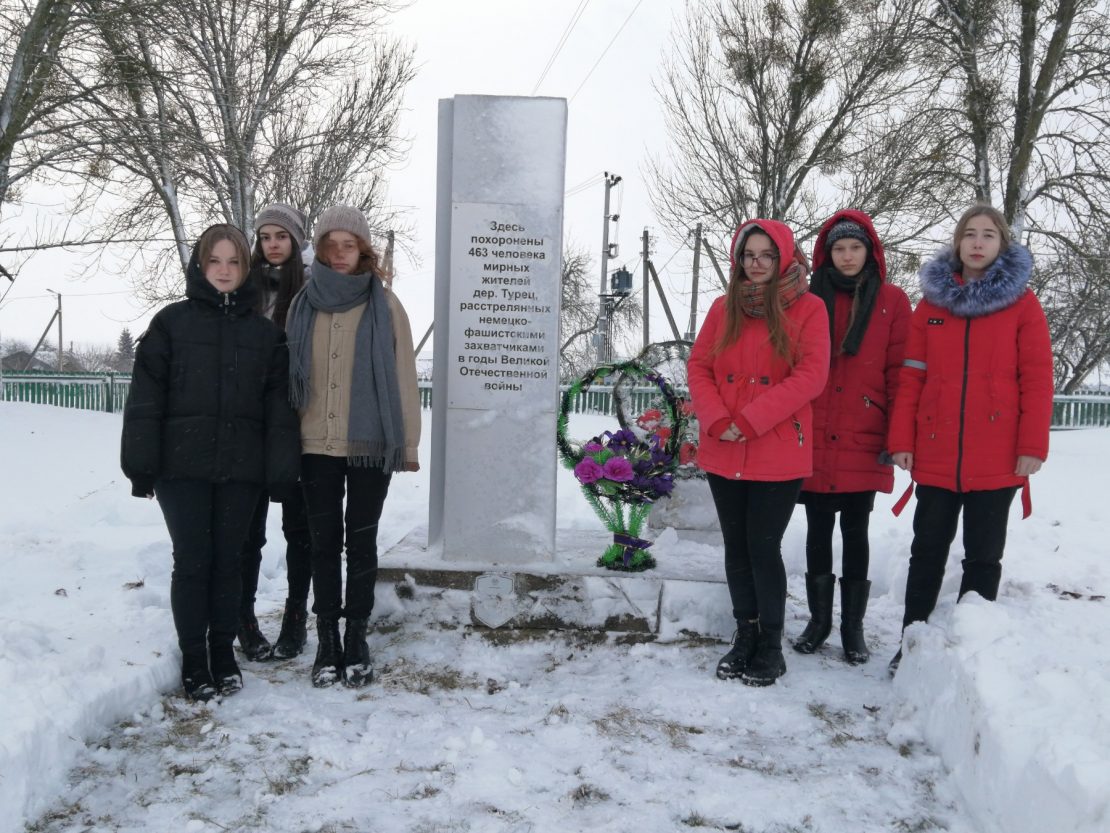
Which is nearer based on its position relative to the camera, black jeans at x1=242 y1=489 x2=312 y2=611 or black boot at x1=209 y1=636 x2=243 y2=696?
black boot at x1=209 y1=636 x2=243 y2=696

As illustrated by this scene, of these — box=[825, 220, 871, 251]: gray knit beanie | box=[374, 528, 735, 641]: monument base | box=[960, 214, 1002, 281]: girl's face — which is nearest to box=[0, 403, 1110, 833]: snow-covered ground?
box=[374, 528, 735, 641]: monument base

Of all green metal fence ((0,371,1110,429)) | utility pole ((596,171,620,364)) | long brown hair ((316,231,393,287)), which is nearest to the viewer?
long brown hair ((316,231,393,287))

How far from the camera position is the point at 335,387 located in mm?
3215

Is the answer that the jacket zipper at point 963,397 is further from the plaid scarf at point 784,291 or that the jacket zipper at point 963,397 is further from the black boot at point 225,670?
the black boot at point 225,670

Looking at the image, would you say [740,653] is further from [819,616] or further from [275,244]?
[275,244]

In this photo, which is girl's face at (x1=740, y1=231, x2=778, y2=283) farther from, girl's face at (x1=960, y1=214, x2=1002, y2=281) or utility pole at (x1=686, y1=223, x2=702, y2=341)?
utility pole at (x1=686, y1=223, x2=702, y2=341)

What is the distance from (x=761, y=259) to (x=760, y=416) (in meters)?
0.65

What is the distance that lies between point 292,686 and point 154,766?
69 centimetres

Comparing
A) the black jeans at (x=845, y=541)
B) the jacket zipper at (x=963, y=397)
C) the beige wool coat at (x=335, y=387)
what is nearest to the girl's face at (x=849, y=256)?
the jacket zipper at (x=963, y=397)

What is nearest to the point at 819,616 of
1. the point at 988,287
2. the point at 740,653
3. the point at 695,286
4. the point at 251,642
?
the point at 740,653

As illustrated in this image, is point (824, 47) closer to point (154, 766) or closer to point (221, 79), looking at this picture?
point (221, 79)

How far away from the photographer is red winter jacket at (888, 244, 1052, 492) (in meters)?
3.04

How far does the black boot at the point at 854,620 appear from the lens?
353 cm

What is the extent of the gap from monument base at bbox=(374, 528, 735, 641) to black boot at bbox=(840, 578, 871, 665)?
0.49 metres
